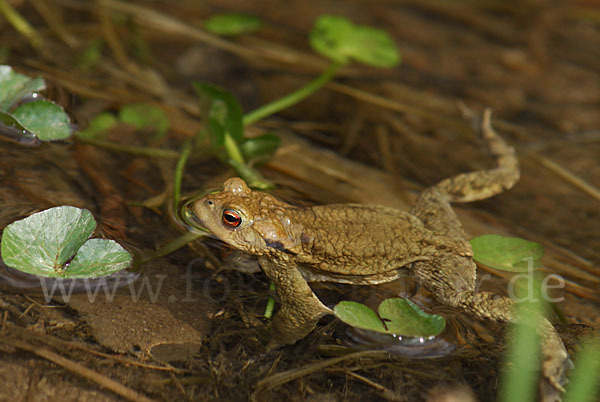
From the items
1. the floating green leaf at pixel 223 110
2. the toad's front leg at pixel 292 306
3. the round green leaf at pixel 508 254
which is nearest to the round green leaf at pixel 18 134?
the floating green leaf at pixel 223 110

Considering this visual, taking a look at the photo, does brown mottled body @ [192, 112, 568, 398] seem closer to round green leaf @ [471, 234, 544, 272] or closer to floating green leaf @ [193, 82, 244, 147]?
round green leaf @ [471, 234, 544, 272]

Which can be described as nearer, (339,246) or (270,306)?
(270,306)

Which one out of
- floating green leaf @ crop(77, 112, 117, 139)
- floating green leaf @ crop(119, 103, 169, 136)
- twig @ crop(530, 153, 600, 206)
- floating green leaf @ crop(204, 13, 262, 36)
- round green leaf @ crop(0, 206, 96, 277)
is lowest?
floating green leaf @ crop(77, 112, 117, 139)

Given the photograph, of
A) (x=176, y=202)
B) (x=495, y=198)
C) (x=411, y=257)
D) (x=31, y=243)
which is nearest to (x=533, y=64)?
(x=495, y=198)

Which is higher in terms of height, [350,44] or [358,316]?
[350,44]

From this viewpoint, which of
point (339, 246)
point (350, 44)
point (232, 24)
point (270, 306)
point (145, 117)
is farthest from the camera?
point (232, 24)

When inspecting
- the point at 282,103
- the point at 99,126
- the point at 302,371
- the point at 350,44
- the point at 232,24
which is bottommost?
the point at 302,371

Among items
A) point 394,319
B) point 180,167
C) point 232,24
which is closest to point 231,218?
point 180,167

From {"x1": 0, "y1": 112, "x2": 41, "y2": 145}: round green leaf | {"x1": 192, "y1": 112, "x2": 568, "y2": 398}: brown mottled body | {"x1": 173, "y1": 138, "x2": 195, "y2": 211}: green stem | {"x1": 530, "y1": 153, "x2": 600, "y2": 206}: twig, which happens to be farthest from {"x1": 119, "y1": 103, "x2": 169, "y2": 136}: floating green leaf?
{"x1": 530, "y1": 153, "x2": 600, "y2": 206}: twig

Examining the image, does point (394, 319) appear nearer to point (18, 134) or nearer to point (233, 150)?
point (233, 150)
